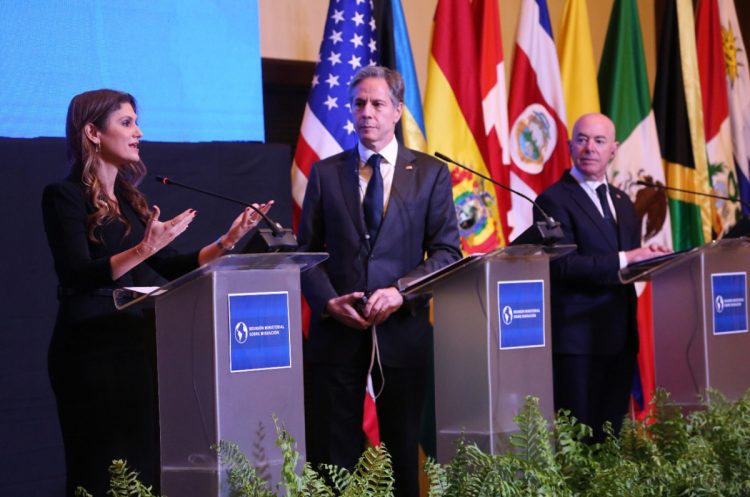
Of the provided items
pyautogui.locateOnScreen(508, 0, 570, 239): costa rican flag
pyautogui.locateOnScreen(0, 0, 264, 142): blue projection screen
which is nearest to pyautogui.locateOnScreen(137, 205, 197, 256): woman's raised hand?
pyautogui.locateOnScreen(0, 0, 264, 142): blue projection screen

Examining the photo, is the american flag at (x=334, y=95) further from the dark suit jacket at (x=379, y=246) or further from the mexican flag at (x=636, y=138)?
the mexican flag at (x=636, y=138)

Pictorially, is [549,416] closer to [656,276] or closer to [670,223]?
[656,276]

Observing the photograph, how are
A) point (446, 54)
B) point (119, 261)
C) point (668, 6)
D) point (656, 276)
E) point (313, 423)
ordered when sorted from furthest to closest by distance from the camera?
point (668, 6) → point (446, 54) → point (656, 276) → point (313, 423) → point (119, 261)

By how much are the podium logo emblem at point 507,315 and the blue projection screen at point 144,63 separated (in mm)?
1872

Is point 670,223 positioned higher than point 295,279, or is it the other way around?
point 670,223

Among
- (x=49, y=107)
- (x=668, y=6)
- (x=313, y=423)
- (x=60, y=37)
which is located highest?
(x=668, y=6)

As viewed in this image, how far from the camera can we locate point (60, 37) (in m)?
3.93

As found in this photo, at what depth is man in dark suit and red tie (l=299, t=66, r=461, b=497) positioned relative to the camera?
10.9ft

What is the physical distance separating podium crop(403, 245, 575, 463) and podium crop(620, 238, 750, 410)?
2.48ft

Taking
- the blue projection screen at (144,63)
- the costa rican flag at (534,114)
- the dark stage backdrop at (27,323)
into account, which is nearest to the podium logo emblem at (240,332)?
the dark stage backdrop at (27,323)

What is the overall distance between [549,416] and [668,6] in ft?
12.8

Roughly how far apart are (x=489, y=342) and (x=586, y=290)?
1.31 m

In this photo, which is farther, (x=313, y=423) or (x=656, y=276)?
(x=656, y=276)

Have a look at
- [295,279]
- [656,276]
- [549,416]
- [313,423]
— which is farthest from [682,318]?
[295,279]
